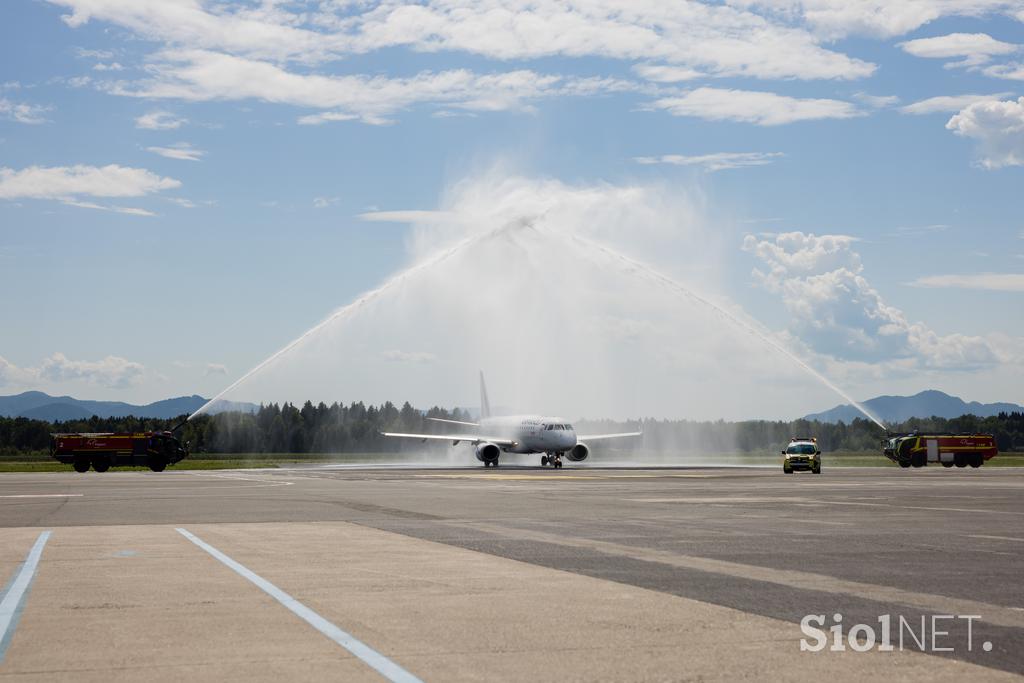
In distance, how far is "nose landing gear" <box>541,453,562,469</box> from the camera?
9151 centimetres

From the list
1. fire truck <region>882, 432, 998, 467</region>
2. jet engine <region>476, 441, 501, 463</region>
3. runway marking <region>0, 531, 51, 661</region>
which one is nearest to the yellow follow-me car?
fire truck <region>882, 432, 998, 467</region>

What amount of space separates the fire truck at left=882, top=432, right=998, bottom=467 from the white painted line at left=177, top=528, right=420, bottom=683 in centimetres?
7930

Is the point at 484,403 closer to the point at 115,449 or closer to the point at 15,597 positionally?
the point at 115,449

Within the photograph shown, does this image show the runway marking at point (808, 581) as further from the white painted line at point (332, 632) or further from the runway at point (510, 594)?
the white painted line at point (332, 632)

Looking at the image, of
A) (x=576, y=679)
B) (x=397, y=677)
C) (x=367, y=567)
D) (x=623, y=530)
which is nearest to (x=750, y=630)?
(x=576, y=679)

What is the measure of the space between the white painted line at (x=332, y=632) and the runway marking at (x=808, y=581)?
635 cm

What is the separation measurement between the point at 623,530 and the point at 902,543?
5.94 m

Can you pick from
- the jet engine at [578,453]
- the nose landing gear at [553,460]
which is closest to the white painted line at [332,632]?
the nose landing gear at [553,460]

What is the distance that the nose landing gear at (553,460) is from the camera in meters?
91.5

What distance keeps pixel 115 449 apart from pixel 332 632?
78876mm

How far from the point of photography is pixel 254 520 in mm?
28688

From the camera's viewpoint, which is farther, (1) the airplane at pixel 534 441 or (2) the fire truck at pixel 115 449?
(1) the airplane at pixel 534 441

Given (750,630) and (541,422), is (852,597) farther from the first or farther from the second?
(541,422)

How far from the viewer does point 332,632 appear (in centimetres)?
1169
